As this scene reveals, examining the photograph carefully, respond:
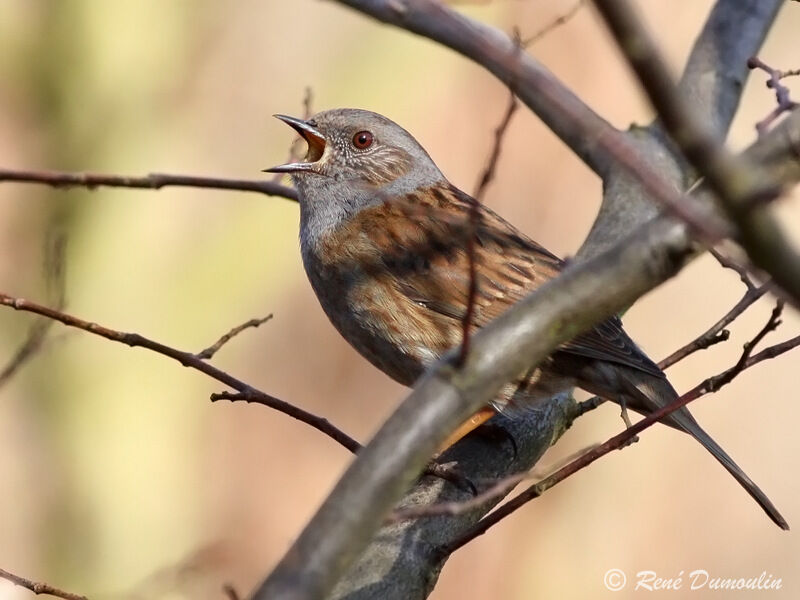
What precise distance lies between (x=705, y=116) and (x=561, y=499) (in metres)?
2.67

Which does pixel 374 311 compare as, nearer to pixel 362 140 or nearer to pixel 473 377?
pixel 362 140

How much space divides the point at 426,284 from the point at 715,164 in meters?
2.66

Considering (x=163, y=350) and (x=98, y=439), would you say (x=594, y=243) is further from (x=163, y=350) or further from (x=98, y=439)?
(x=98, y=439)

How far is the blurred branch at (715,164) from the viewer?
1.48 metres

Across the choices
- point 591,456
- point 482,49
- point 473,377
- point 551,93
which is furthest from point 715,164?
point 591,456

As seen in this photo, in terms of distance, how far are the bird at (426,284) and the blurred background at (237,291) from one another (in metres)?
2.09

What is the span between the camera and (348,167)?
4754 mm

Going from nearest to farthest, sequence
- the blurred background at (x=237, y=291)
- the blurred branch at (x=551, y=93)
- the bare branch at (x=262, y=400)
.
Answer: the blurred branch at (x=551, y=93) < the bare branch at (x=262, y=400) < the blurred background at (x=237, y=291)

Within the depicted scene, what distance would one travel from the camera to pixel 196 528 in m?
6.91

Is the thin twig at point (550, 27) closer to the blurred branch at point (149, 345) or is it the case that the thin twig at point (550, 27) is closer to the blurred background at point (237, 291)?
the blurred branch at point (149, 345)

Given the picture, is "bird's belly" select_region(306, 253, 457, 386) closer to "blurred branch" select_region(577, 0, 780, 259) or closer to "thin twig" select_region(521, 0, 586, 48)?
"blurred branch" select_region(577, 0, 780, 259)

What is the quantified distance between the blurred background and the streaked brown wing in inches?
84.2

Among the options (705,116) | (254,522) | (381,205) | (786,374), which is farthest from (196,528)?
(705,116)

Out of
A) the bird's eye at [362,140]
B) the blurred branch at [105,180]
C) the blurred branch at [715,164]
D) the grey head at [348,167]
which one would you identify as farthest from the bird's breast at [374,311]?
the blurred branch at [715,164]
